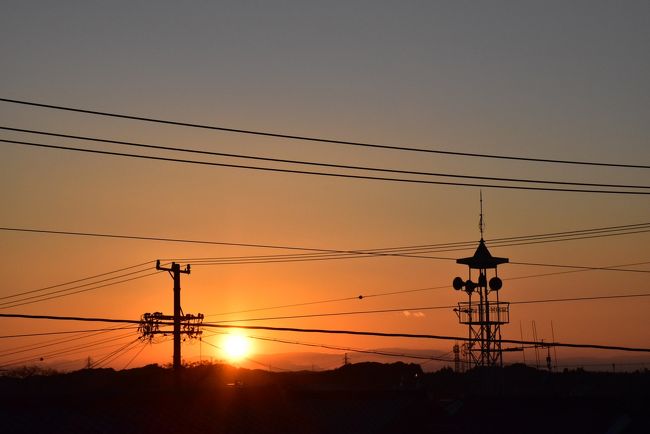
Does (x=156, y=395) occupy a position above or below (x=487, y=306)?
below

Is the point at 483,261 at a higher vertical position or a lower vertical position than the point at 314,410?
higher

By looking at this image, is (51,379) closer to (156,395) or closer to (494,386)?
(494,386)

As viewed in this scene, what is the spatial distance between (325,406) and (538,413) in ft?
39.6

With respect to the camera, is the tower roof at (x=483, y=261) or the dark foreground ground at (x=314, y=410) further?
the tower roof at (x=483, y=261)

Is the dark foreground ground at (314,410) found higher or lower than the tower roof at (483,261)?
lower

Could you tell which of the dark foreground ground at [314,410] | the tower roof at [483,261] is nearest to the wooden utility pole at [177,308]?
the dark foreground ground at [314,410]

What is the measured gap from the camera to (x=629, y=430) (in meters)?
45.5

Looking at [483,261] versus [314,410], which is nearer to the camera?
[314,410]

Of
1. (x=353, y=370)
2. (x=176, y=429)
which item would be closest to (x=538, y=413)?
(x=176, y=429)

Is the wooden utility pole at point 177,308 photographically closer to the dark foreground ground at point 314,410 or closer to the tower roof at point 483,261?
the dark foreground ground at point 314,410

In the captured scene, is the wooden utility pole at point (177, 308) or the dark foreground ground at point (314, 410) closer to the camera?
the dark foreground ground at point (314, 410)

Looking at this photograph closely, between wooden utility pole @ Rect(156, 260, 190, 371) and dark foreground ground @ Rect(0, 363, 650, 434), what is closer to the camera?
dark foreground ground @ Rect(0, 363, 650, 434)

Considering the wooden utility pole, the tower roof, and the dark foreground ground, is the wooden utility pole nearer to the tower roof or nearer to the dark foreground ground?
the dark foreground ground

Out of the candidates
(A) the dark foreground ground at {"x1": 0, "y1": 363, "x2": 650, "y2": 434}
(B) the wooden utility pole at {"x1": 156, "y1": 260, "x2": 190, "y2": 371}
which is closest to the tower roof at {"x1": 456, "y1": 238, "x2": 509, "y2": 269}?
(A) the dark foreground ground at {"x1": 0, "y1": 363, "x2": 650, "y2": 434}
